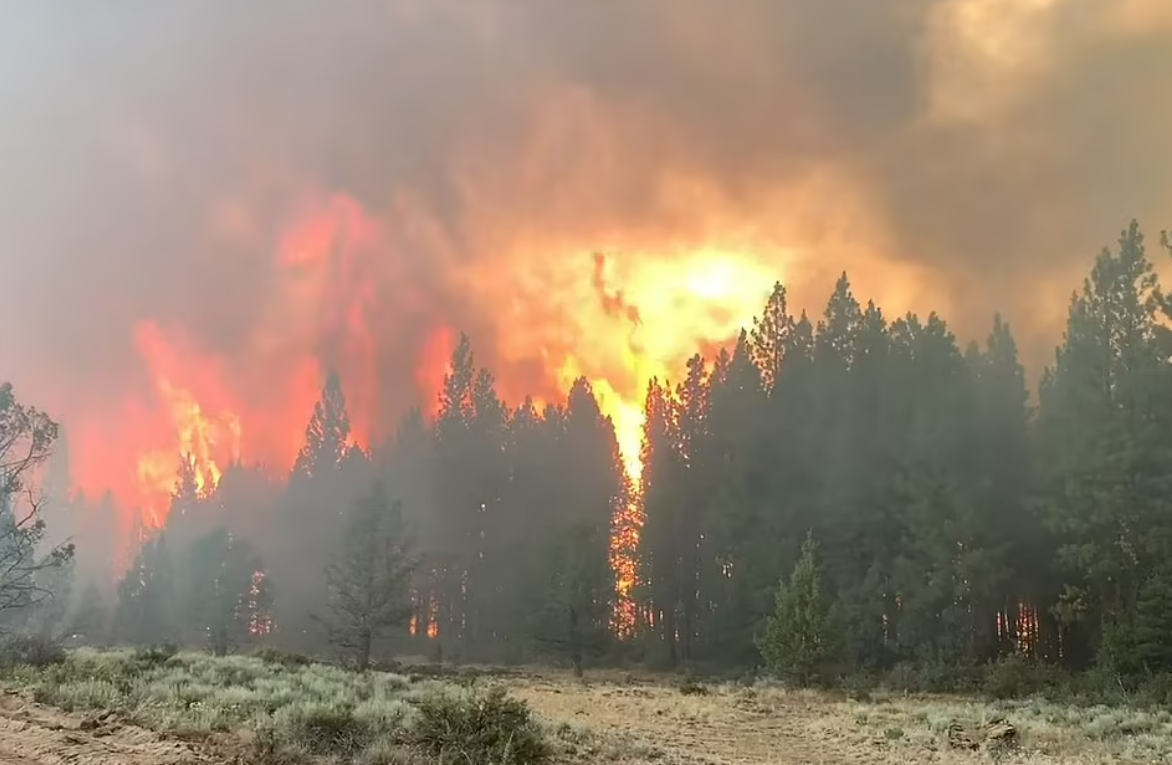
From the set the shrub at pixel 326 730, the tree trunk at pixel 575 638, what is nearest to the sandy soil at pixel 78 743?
the shrub at pixel 326 730

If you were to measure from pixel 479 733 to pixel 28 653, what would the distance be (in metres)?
14.1

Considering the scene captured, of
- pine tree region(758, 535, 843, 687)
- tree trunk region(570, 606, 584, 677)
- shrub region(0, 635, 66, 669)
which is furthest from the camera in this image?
tree trunk region(570, 606, 584, 677)

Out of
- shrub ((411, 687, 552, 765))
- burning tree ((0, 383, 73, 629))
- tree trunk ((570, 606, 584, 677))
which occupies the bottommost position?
tree trunk ((570, 606, 584, 677))

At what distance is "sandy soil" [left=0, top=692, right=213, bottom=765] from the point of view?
10.6 metres

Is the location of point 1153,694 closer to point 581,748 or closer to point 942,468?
point 942,468

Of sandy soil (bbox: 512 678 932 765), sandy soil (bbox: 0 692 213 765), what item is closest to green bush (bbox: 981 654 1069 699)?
sandy soil (bbox: 512 678 932 765)

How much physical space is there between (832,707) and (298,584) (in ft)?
211

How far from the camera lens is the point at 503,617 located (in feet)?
211

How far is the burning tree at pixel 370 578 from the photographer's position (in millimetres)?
44062

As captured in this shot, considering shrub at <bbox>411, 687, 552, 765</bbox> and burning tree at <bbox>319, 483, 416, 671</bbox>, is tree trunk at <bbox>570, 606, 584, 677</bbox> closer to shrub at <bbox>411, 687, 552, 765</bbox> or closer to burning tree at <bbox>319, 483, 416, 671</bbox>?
burning tree at <bbox>319, 483, 416, 671</bbox>

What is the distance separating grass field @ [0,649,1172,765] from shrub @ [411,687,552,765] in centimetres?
3

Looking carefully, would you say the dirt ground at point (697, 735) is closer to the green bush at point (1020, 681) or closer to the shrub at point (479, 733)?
the shrub at point (479, 733)

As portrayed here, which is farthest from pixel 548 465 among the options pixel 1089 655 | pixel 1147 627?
pixel 1147 627

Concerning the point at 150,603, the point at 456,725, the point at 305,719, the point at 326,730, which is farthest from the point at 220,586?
the point at 456,725
